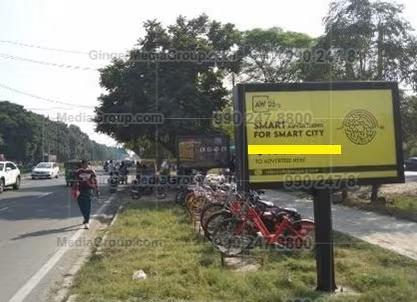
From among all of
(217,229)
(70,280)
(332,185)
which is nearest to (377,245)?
(217,229)

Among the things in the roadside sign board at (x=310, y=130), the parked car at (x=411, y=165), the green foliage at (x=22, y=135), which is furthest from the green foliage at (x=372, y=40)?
→ the green foliage at (x=22, y=135)

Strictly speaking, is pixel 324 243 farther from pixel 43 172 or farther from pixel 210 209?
pixel 43 172

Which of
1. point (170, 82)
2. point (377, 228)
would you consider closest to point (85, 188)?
point (377, 228)

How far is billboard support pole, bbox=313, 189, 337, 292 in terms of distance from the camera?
7.95 meters

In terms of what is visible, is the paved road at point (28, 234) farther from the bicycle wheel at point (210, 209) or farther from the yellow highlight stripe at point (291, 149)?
the yellow highlight stripe at point (291, 149)

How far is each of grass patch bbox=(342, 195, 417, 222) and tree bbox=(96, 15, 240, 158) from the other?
12.0m

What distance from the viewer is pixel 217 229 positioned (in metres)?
11.0

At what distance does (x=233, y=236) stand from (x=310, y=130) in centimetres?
333

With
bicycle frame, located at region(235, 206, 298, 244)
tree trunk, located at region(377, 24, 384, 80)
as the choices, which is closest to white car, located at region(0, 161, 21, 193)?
tree trunk, located at region(377, 24, 384, 80)

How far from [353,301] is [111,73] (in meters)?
26.0

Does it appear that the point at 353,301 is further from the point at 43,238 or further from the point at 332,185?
the point at 43,238

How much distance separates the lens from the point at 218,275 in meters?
8.65

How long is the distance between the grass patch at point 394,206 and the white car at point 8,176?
64.0 feet

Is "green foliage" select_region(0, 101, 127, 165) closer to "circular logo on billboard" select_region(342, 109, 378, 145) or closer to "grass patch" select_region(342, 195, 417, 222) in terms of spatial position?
"grass patch" select_region(342, 195, 417, 222)
